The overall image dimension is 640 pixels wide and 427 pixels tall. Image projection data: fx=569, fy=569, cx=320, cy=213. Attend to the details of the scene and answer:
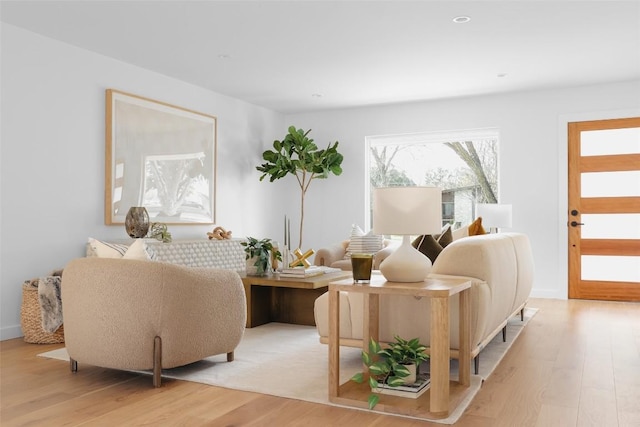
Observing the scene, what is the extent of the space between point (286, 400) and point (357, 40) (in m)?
3.16

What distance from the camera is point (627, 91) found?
6.22m

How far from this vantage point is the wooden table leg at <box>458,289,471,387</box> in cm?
282

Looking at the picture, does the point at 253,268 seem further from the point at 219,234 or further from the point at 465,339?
the point at 465,339

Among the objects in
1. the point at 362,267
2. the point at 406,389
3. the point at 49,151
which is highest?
the point at 49,151

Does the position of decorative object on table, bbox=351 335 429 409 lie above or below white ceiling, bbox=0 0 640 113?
below

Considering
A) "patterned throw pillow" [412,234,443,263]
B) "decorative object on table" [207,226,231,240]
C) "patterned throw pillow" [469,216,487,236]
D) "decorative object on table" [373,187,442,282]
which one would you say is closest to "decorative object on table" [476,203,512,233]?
"patterned throw pillow" [469,216,487,236]

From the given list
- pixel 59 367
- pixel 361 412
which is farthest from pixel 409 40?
pixel 59 367

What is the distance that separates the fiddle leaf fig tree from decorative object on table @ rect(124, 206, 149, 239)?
88.6 inches

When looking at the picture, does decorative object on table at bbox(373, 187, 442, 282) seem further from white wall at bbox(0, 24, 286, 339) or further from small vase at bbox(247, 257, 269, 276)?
white wall at bbox(0, 24, 286, 339)

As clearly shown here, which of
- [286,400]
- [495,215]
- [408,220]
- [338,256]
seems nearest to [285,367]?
[286,400]

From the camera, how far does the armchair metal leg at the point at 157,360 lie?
9.40ft

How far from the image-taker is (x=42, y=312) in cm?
399

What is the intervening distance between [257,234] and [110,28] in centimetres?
355

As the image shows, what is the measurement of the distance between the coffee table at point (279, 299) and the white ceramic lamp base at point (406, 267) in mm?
1789
